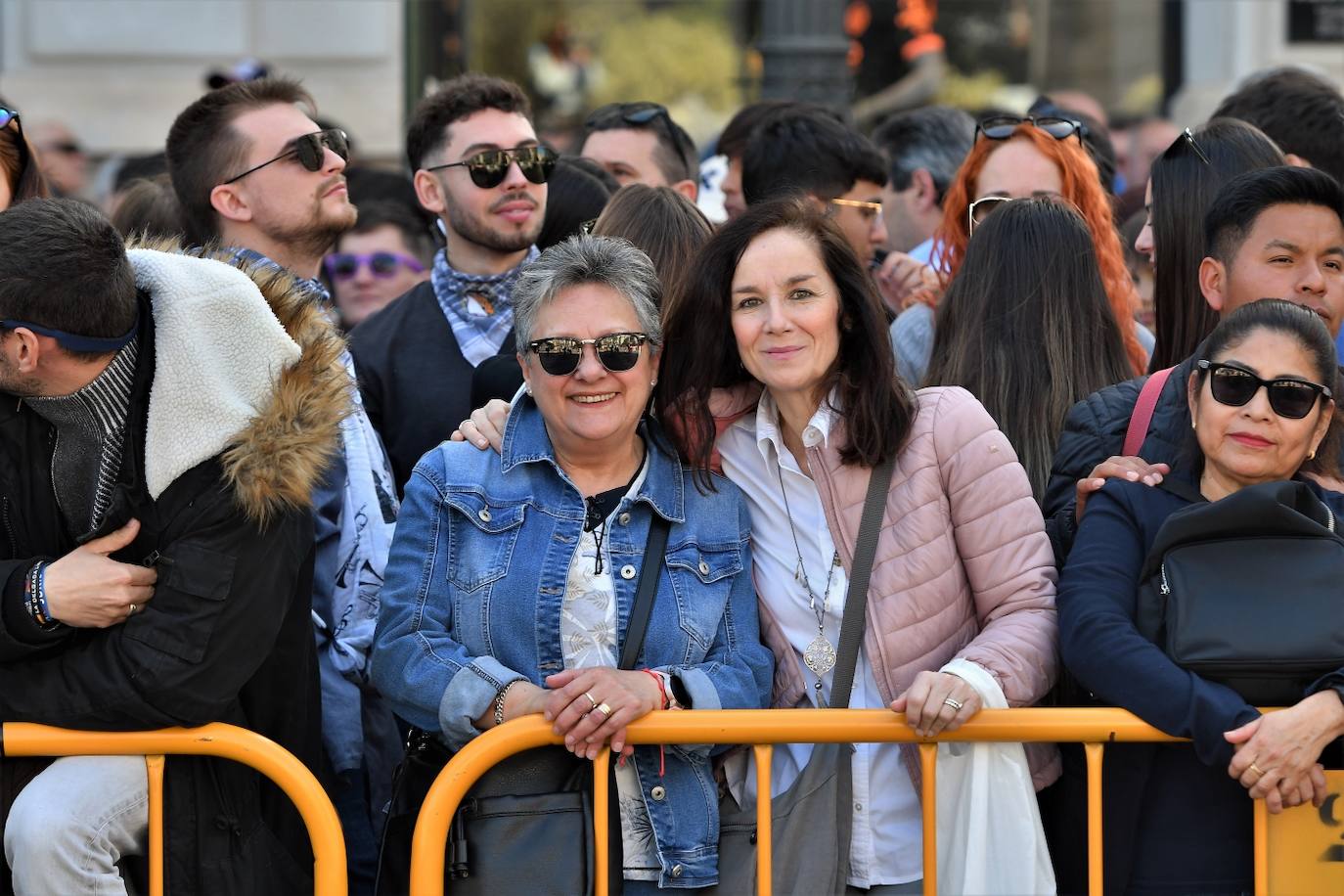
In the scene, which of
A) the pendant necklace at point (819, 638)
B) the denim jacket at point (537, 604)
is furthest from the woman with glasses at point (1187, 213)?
the denim jacket at point (537, 604)

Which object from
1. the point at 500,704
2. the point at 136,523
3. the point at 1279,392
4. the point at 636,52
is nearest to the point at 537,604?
the point at 500,704

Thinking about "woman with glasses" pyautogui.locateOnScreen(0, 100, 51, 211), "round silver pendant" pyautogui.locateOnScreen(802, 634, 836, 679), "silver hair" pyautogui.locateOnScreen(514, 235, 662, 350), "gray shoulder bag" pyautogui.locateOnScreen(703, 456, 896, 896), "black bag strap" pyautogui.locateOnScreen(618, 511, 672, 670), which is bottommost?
"gray shoulder bag" pyautogui.locateOnScreen(703, 456, 896, 896)

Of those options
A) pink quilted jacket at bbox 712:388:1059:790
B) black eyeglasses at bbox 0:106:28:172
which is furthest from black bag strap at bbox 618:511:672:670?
black eyeglasses at bbox 0:106:28:172

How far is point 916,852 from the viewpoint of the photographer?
3779 mm

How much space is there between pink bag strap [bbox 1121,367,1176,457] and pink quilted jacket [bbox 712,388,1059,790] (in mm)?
363

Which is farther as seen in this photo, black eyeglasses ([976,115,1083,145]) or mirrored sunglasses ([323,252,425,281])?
mirrored sunglasses ([323,252,425,281])

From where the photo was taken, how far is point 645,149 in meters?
7.05

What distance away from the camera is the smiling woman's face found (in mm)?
3701

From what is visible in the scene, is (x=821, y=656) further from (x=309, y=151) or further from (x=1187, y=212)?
(x=309, y=151)

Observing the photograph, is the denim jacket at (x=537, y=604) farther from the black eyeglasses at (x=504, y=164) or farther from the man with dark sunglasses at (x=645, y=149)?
the man with dark sunglasses at (x=645, y=149)

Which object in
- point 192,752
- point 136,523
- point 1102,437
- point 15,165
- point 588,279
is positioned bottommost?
point 192,752

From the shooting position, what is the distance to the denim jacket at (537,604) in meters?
3.71

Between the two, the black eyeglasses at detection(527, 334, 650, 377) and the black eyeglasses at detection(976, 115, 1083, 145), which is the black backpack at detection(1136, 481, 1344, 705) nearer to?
the black eyeglasses at detection(527, 334, 650, 377)

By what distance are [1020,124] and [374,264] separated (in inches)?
116
